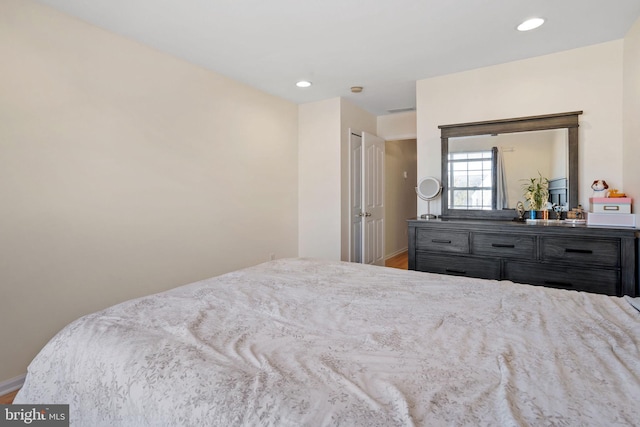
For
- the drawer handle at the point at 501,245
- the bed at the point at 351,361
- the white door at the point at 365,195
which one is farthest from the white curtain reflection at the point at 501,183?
the bed at the point at 351,361

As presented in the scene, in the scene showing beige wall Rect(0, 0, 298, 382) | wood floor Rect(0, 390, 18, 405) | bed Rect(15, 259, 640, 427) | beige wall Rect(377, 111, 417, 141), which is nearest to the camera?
bed Rect(15, 259, 640, 427)

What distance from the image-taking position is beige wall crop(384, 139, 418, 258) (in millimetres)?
6004

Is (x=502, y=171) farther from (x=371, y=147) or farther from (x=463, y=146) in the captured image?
(x=371, y=147)

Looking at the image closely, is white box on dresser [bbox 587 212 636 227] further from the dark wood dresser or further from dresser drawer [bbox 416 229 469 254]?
dresser drawer [bbox 416 229 469 254]

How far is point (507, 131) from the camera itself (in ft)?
10.7

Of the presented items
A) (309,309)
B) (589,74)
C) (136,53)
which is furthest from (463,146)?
(136,53)

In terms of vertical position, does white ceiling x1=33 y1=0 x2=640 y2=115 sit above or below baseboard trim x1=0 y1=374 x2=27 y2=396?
above

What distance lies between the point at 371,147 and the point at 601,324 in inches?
154

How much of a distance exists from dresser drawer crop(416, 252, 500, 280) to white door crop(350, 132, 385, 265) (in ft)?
5.08

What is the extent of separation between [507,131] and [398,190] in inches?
128

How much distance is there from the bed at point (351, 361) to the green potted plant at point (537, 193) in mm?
1836

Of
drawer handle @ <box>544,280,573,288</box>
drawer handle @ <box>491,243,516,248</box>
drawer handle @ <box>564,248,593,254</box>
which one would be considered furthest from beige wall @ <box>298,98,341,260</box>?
drawer handle @ <box>564,248,593,254</box>

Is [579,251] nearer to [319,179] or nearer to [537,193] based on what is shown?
[537,193]

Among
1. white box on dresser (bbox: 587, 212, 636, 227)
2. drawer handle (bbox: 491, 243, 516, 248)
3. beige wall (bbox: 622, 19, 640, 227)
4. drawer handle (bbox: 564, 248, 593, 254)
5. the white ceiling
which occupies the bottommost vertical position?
drawer handle (bbox: 564, 248, 593, 254)
